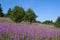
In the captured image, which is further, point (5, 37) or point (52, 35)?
point (52, 35)

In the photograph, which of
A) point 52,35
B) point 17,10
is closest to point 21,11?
point 17,10

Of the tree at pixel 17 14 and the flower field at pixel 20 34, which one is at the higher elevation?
the tree at pixel 17 14

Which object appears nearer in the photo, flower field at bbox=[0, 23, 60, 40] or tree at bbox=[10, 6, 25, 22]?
flower field at bbox=[0, 23, 60, 40]

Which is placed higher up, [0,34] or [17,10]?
[17,10]

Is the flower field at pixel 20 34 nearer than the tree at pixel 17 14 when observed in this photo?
Yes

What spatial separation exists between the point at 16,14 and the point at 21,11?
54.4 inches

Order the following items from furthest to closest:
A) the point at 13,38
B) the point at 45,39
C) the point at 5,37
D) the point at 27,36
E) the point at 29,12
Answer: the point at 29,12
the point at 45,39
the point at 27,36
the point at 5,37
the point at 13,38

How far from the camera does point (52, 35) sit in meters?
4.05

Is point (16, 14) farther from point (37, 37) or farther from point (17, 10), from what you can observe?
point (37, 37)

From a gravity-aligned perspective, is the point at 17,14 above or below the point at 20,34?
above

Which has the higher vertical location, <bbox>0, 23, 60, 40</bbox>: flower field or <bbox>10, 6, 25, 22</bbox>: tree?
<bbox>10, 6, 25, 22</bbox>: tree

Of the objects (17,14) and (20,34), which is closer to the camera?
(20,34)

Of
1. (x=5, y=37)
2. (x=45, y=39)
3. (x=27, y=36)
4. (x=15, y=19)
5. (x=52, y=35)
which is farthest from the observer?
(x=15, y=19)

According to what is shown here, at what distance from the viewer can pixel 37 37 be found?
3.61 metres
